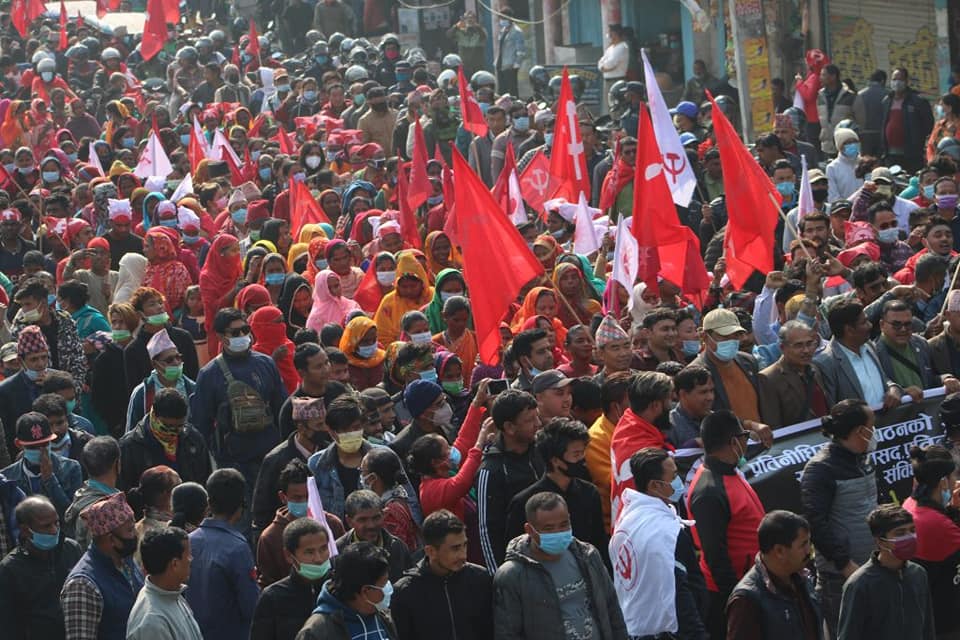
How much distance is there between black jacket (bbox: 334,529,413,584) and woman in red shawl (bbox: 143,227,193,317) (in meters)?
5.71

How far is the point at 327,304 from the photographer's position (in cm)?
1147

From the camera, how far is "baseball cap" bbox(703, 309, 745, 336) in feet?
27.3

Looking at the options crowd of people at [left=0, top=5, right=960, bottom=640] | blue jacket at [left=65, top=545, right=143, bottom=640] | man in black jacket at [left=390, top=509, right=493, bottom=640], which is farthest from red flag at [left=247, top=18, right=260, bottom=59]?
man in black jacket at [left=390, top=509, right=493, bottom=640]

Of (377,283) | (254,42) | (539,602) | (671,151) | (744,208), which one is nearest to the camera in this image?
(539,602)

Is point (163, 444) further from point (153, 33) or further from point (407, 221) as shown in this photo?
point (153, 33)

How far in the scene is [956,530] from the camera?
741 centimetres

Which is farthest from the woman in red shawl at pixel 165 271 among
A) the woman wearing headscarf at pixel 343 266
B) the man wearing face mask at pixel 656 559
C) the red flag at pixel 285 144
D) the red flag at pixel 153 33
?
the red flag at pixel 153 33

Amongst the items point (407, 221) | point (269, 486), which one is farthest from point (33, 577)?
point (407, 221)

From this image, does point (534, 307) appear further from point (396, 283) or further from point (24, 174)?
point (24, 174)

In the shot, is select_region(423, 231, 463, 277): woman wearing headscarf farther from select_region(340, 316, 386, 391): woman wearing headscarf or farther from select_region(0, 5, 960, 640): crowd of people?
select_region(340, 316, 386, 391): woman wearing headscarf

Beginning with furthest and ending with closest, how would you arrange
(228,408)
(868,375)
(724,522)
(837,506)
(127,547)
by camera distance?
(228,408), (868,375), (837,506), (724,522), (127,547)

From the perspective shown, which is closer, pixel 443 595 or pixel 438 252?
pixel 443 595

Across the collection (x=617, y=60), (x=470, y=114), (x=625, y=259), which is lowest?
(x=625, y=259)

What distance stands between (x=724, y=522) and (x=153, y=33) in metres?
21.7
